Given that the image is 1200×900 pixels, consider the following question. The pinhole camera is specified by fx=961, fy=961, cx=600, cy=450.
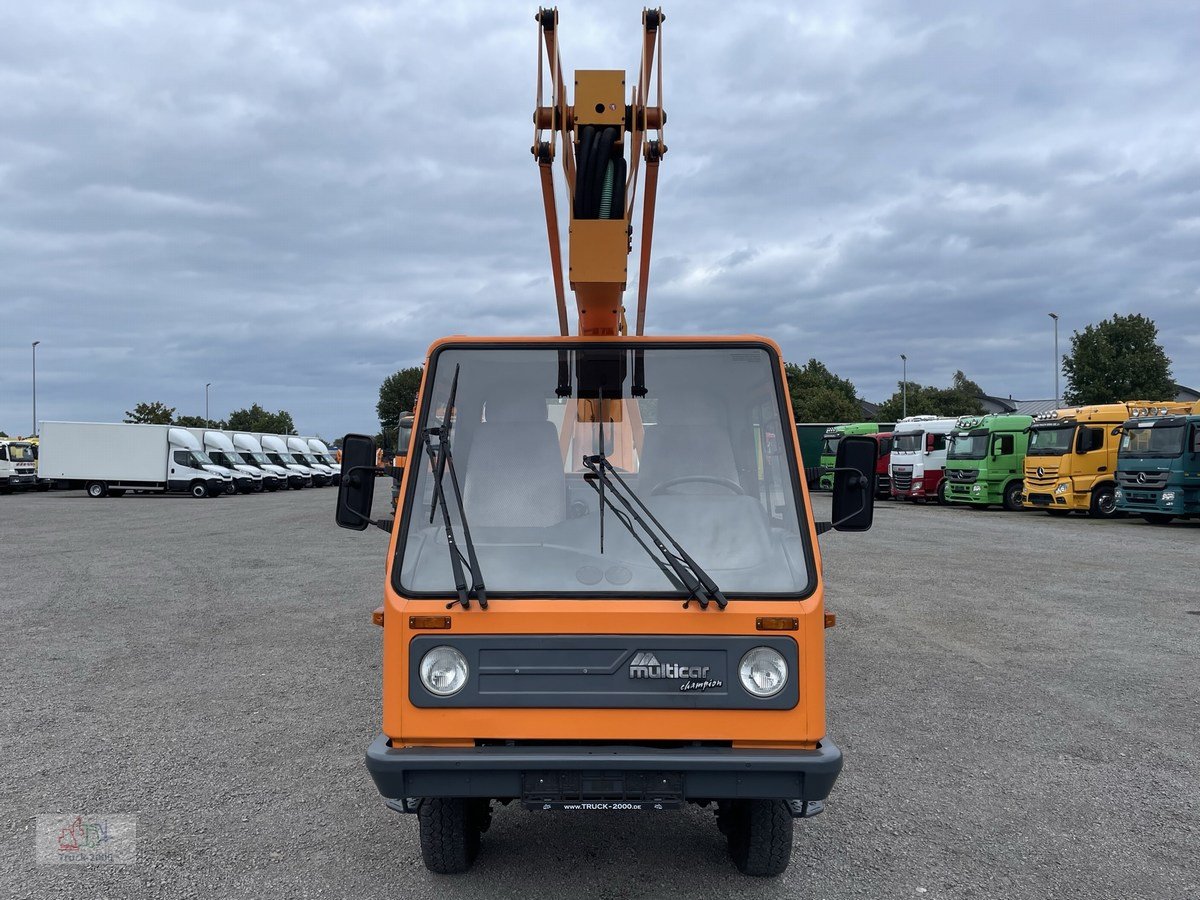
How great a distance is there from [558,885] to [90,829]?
7.18 ft

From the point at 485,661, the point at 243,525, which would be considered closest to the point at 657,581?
the point at 485,661

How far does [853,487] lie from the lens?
12.5 feet

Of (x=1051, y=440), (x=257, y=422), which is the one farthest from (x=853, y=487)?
(x=257, y=422)

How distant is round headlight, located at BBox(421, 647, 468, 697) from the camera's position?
338cm

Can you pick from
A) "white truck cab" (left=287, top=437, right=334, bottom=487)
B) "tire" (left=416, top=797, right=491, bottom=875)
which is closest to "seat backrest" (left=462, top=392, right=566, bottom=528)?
"tire" (left=416, top=797, right=491, bottom=875)

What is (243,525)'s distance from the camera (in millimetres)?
21781

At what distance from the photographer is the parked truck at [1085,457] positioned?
24188 millimetres

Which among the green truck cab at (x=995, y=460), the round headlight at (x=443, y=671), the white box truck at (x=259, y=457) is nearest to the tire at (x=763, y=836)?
the round headlight at (x=443, y=671)

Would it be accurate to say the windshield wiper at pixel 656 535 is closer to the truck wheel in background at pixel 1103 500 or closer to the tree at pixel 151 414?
the truck wheel in background at pixel 1103 500

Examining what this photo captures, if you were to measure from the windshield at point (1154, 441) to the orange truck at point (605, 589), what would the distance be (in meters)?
20.1

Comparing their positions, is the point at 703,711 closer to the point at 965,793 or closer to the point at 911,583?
the point at 965,793

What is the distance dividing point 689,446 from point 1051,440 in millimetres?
23902

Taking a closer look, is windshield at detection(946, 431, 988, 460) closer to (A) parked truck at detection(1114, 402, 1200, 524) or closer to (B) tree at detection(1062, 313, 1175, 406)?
(A) parked truck at detection(1114, 402, 1200, 524)

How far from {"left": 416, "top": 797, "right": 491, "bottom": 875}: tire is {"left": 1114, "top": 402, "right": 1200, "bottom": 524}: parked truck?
21.1m
